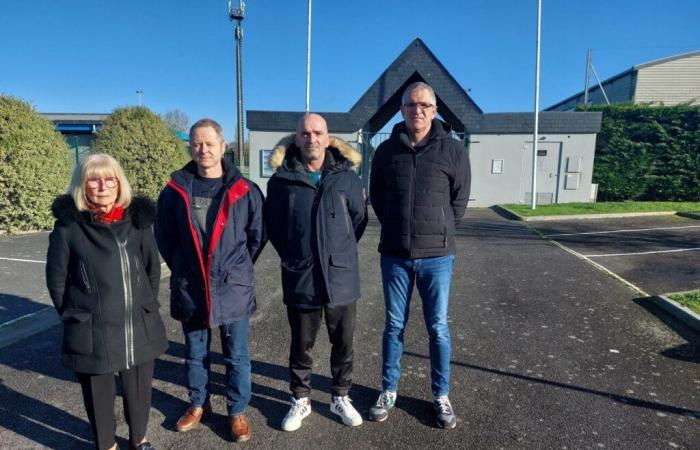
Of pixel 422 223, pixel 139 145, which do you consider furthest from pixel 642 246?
pixel 139 145

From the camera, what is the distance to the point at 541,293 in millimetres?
5734

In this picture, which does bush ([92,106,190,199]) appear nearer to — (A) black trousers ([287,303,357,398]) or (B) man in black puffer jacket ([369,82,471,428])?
(A) black trousers ([287,303,357,398])

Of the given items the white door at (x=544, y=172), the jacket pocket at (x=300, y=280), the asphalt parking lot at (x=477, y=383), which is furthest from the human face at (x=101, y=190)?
the white door at (x=544, y=172)

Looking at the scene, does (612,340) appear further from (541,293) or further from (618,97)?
(618,97)

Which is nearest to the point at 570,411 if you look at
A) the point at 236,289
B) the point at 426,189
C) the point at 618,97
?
the point at 426,189

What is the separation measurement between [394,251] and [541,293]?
3.77 m

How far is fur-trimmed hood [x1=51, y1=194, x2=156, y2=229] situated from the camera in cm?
217

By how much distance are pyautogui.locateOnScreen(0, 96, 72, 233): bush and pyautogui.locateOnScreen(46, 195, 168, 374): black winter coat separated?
7.58 metres

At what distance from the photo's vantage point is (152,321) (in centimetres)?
242

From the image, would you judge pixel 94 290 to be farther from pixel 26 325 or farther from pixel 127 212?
pixel 26 325

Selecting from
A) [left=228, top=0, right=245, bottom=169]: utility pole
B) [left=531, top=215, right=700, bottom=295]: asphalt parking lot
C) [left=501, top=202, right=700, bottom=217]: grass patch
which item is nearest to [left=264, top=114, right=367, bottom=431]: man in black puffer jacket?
[left=531, top=215, right=700, bottom=295]: asphalt parking lot

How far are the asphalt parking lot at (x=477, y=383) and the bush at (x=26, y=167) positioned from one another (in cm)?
419

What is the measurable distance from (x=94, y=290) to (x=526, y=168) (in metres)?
18.1

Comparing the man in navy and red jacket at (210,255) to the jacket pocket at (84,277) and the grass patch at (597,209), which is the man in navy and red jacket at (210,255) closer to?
the jacket pocket at (84,277)
